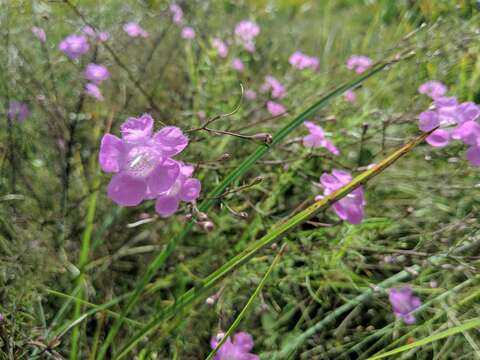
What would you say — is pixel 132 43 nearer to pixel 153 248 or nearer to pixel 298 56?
pixel 298 56

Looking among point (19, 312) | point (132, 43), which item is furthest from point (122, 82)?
point (19, 312)

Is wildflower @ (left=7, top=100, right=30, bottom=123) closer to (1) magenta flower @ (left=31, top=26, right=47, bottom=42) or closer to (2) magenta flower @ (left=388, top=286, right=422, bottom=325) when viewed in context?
(1) magenta flower @ (left=31, top=26, right=47, bottom=42)

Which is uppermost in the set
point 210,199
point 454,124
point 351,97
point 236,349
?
point 454,124

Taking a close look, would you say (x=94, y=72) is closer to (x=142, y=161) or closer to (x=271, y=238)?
(x=142, y=161)

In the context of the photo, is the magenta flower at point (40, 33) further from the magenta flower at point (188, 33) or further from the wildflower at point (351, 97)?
the wildflower at point (351, 97)

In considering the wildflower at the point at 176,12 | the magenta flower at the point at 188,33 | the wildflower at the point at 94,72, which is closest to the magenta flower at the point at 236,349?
the wildflower at the point at 94,72

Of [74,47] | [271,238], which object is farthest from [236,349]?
[74,47]
